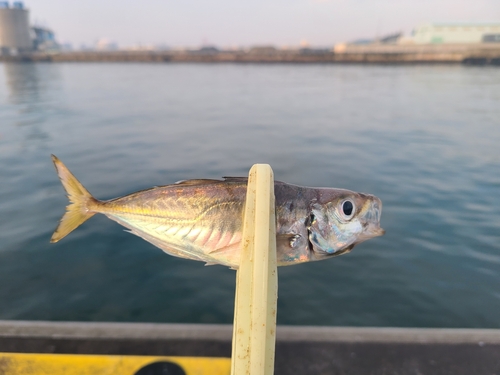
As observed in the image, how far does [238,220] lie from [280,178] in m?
9.11

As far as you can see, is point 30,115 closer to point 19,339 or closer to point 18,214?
point 18,214

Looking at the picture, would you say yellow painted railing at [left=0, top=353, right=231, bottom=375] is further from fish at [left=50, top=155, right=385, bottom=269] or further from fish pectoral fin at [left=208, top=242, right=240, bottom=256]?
fish pectoral fin at [left=208, top=242, right=240, bottom=256]

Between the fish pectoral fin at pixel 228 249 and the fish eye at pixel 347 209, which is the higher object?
the fish eye at pixel 347 209

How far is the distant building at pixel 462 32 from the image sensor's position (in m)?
75.8

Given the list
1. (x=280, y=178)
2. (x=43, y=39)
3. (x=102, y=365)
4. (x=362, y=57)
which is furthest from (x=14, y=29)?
(x=102, y=365)

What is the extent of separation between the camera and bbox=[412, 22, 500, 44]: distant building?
7575 centimetres

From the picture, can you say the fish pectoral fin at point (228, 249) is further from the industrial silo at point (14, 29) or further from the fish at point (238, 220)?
the industrial silo at point (14, 29)

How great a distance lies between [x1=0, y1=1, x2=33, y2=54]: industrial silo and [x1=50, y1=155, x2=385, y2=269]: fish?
121 m

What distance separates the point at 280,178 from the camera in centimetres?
1046

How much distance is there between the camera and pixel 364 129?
17.6 m

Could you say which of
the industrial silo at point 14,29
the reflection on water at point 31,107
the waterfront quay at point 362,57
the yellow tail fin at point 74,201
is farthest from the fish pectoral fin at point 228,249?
the industrial silo at point 14,29

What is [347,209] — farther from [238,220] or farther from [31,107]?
[31,107]

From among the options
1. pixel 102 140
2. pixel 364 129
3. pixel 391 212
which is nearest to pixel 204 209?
pixel 391 212

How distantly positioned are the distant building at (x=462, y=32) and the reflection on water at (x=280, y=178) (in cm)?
6803
